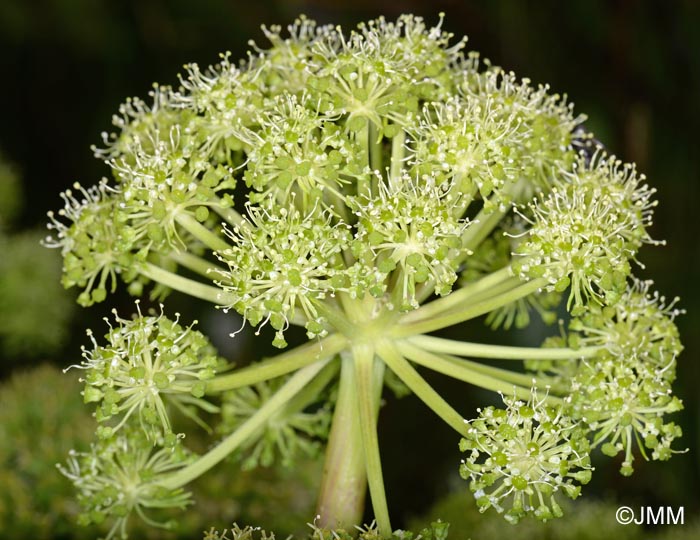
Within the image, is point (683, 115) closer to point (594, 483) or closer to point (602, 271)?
point (594, 483)

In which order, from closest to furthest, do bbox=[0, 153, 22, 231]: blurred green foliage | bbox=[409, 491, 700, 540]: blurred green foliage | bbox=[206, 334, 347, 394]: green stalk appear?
1. bbox=[206, 334, 347, 394]: green stalk
2. bbox=[409, 491, 700, 540]: blurred green foliage
3. bbox=[0, 153, 22, 231]: blurred green foliage

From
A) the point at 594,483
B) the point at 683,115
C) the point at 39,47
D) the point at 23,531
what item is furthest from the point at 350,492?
the point at 39,47

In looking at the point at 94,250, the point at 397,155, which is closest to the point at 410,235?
the point at 397,155

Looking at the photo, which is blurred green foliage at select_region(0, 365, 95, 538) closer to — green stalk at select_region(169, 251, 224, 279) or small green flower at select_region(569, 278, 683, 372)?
green stalk at select_region(169, 251, 224, 279)

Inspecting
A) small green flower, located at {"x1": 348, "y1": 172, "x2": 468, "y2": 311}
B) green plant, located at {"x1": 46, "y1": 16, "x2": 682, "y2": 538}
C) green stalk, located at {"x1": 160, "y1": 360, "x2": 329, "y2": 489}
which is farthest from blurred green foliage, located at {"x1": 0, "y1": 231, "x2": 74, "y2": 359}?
small green flower, located at {"x1": 348, "y1": 172, "x2": 468, "y2": 311}

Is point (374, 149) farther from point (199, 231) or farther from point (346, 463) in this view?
point (346, 463)
